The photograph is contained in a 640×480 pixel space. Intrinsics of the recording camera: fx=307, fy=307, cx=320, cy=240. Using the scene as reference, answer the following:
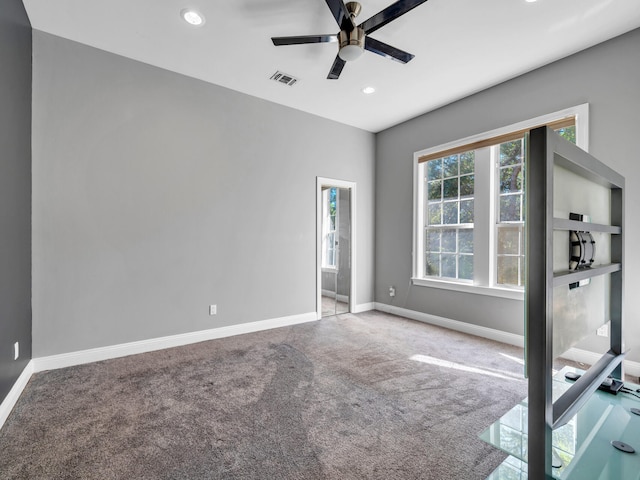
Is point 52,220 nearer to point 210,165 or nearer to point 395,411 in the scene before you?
point 210,165

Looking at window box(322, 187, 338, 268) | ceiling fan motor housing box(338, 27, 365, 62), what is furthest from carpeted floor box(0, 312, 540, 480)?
ceiling fan motor housing box(338, 27, 365, 62)

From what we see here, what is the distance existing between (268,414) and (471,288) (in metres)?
2.92

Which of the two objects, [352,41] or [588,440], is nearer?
→ [588,440]

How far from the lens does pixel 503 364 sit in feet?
9.46

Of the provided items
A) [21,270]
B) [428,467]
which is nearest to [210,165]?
[21,270]

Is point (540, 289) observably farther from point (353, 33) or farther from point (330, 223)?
point (330, 223)

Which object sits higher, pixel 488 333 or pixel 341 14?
pixel 341 14

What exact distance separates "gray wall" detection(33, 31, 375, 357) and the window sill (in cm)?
159

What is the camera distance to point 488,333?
144 inches

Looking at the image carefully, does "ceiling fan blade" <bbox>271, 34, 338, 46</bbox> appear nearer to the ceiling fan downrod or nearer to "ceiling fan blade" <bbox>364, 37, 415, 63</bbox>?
the ceiling fan downrod

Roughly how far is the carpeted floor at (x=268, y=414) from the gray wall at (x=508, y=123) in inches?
35.8

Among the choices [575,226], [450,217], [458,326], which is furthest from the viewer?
[450,217]

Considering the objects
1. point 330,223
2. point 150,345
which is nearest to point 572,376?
point 150,345

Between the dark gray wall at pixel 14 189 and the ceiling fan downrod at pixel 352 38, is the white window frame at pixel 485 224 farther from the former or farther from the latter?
the dark gray wall at pixel 14 189
